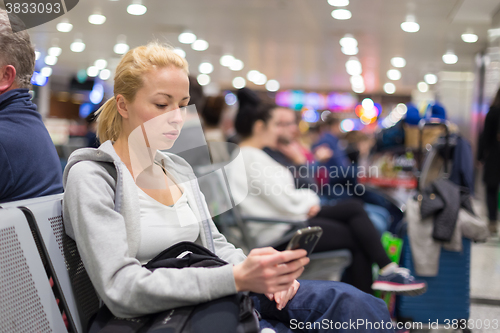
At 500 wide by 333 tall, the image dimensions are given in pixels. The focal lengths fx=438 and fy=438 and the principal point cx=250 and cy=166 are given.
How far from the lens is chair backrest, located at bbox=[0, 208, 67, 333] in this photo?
947 millimetres

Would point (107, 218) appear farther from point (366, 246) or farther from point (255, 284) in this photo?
point (366, 246)

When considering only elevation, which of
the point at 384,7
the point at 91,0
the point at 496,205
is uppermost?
the point at 384,7

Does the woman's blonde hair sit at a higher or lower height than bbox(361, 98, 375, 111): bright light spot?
higher

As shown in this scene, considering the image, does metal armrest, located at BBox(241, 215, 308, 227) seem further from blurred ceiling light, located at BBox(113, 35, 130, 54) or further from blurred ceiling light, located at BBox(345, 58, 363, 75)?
blurred ceiling light, located at BBox(345, 58, 363, 75)

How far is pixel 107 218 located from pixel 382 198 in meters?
3.31

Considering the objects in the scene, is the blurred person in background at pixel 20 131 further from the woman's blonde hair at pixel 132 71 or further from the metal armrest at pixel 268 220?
the metal armrest at pixel 268 220

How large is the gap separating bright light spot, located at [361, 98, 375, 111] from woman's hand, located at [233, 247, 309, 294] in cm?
2101

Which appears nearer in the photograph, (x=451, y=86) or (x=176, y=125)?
(x=176, y=125)

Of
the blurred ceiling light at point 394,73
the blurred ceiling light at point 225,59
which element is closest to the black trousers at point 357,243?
the blurred ceiling light at point 225,59

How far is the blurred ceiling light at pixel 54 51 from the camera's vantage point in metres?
1.71

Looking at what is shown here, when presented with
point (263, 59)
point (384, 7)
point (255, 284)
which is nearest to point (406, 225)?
point (255, 284)

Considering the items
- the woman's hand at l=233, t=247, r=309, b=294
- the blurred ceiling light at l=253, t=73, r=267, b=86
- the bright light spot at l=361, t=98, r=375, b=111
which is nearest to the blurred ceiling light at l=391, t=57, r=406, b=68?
the blurred ceiling light at l=253, t=73, r=267, b=86

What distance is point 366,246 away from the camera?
2.49 meters

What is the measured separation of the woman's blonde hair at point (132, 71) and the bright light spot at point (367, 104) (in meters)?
20.8
